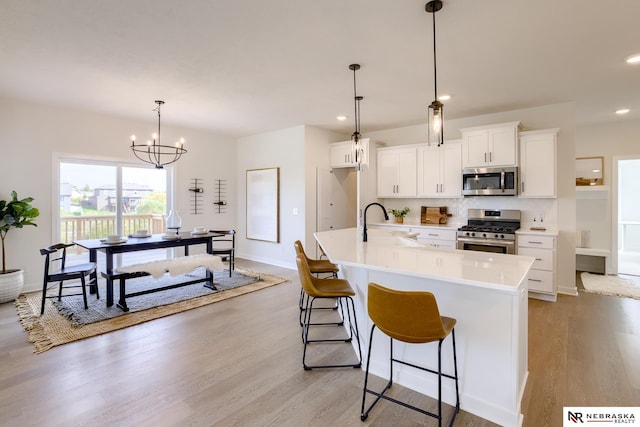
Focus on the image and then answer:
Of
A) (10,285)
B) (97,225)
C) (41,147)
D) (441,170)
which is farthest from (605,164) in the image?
(10,285)

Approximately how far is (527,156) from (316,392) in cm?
427

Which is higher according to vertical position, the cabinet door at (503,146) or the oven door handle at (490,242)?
the cabinet door at (503,146)

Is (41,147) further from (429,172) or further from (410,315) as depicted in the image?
(429,172)

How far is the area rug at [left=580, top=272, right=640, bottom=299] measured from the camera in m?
4.53

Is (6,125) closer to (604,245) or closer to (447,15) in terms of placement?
(447,15)

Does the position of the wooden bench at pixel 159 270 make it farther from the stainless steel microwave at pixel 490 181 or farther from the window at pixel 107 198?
the stainless steel microwave at pixel 490 181

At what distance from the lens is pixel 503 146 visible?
4.57m

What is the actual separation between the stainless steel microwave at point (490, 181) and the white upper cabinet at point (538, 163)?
17cm

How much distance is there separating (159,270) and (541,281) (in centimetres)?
502

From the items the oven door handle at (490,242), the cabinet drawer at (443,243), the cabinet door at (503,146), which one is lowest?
the cabinet drawer at (443,243)

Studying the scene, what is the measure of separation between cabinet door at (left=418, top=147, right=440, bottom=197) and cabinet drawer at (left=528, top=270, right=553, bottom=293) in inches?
71.8

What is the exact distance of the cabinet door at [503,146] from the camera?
449 cm

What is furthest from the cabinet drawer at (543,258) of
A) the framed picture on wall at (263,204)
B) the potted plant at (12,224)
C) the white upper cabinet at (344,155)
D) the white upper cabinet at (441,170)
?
the potted plant at (12,224)


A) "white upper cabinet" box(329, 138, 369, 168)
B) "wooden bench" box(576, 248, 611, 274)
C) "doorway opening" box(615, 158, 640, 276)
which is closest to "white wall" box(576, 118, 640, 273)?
"wooden bench" box(576, 248, 611, 274)
